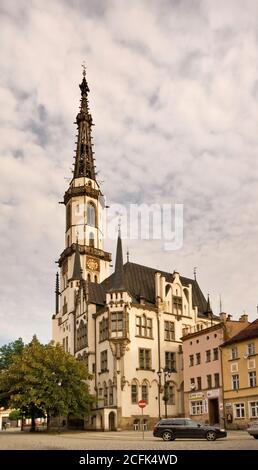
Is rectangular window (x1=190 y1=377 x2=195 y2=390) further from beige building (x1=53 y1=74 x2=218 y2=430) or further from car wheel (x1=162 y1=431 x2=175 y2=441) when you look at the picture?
car wheel (x1=162 y1=431 x2=175 y2=441)

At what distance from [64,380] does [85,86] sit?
75.0 meters

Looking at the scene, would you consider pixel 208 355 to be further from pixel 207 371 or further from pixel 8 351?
pixel 8 351

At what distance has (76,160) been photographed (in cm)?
10475

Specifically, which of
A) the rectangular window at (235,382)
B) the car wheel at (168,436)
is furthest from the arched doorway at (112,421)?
the car wheel at (168,436)

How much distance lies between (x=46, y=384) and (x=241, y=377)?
18.5m

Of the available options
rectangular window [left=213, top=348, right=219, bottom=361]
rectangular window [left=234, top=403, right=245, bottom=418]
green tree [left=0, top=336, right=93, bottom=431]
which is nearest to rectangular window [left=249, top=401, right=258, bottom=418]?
rectangular window [left=234, top=403, right=245, bottom=418]

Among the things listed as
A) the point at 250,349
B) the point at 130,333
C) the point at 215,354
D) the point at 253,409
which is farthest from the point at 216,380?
the point at 130,333

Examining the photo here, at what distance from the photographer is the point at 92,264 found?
93.5 m

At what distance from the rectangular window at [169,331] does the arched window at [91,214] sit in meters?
29.2

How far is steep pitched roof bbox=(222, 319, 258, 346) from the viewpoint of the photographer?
180 ft
